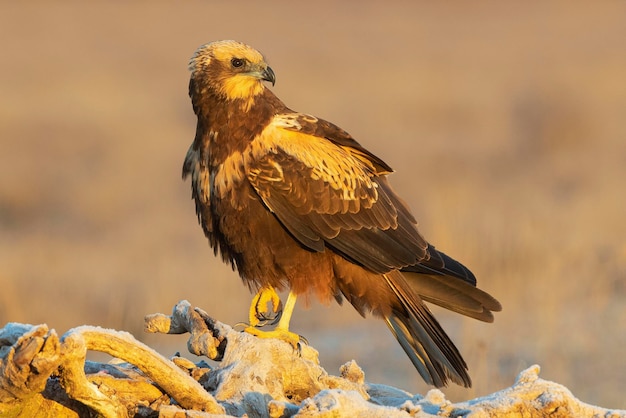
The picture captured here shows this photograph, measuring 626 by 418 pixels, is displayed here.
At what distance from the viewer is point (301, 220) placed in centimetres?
606

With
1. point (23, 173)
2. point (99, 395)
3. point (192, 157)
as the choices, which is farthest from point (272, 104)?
point (23, 173)

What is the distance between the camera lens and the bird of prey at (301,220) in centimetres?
596

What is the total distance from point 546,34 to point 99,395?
31.4 metres

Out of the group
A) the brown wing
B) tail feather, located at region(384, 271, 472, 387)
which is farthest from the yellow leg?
tail feather, located at region(384, 271, 472, 387)

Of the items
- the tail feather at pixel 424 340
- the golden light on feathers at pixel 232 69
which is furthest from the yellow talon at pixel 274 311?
the golden light on feathers at pixel 232 69

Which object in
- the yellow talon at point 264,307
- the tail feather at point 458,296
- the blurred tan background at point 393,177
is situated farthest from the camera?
the blurred tan background at point 393,177

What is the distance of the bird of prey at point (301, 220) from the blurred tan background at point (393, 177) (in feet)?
5.89

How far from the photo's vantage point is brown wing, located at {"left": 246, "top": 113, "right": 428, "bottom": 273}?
599cm

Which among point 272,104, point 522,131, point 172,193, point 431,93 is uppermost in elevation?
point 431,93

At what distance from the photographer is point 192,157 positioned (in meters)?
6.21

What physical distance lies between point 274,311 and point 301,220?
55 cm

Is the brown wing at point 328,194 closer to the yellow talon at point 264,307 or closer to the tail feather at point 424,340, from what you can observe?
A: the tail feather at point 424,340

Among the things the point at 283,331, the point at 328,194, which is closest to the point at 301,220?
the point at 328,194

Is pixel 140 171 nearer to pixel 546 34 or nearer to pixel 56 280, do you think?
pixel 56 280
